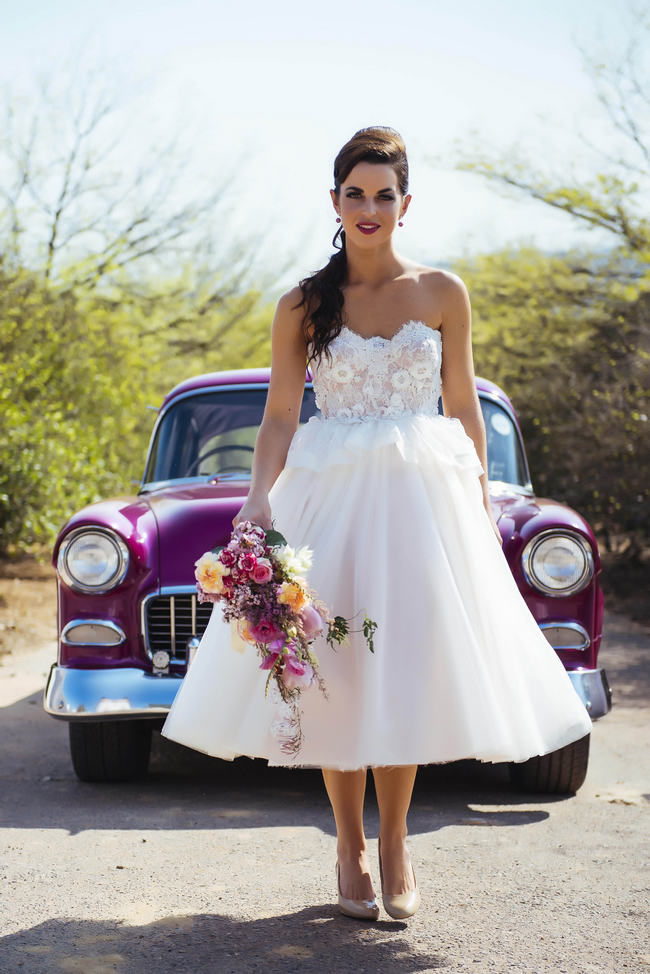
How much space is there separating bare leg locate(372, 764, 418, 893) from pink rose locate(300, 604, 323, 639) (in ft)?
1.54

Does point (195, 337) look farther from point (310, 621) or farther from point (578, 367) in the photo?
point (310, 621)

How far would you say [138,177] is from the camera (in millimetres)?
15562

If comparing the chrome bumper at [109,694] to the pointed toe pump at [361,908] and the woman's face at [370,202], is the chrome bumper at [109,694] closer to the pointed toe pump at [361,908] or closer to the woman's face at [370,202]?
the pointed toe pump at [361,908]

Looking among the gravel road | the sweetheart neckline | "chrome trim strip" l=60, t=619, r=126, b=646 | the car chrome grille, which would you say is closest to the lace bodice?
the sweetheart neckline

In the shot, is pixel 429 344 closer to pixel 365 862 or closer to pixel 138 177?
pixel 365 862

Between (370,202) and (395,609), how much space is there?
1020mm

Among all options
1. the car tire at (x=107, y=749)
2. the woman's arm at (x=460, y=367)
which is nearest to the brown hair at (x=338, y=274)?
the woman's arm at (x=460, y=367)

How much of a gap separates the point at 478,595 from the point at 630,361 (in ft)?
27.6

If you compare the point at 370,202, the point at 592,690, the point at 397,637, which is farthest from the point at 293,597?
the point at 592,690

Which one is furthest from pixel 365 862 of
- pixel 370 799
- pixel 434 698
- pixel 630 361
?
pixel 630 361

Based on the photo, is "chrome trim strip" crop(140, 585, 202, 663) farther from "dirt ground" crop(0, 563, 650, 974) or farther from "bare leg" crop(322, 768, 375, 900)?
"bare leg" crop(322, 768, 375, 900)

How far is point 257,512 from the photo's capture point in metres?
2.62

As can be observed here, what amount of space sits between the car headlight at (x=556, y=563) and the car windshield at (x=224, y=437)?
3.38 feet

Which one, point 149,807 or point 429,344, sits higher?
point 429,344
